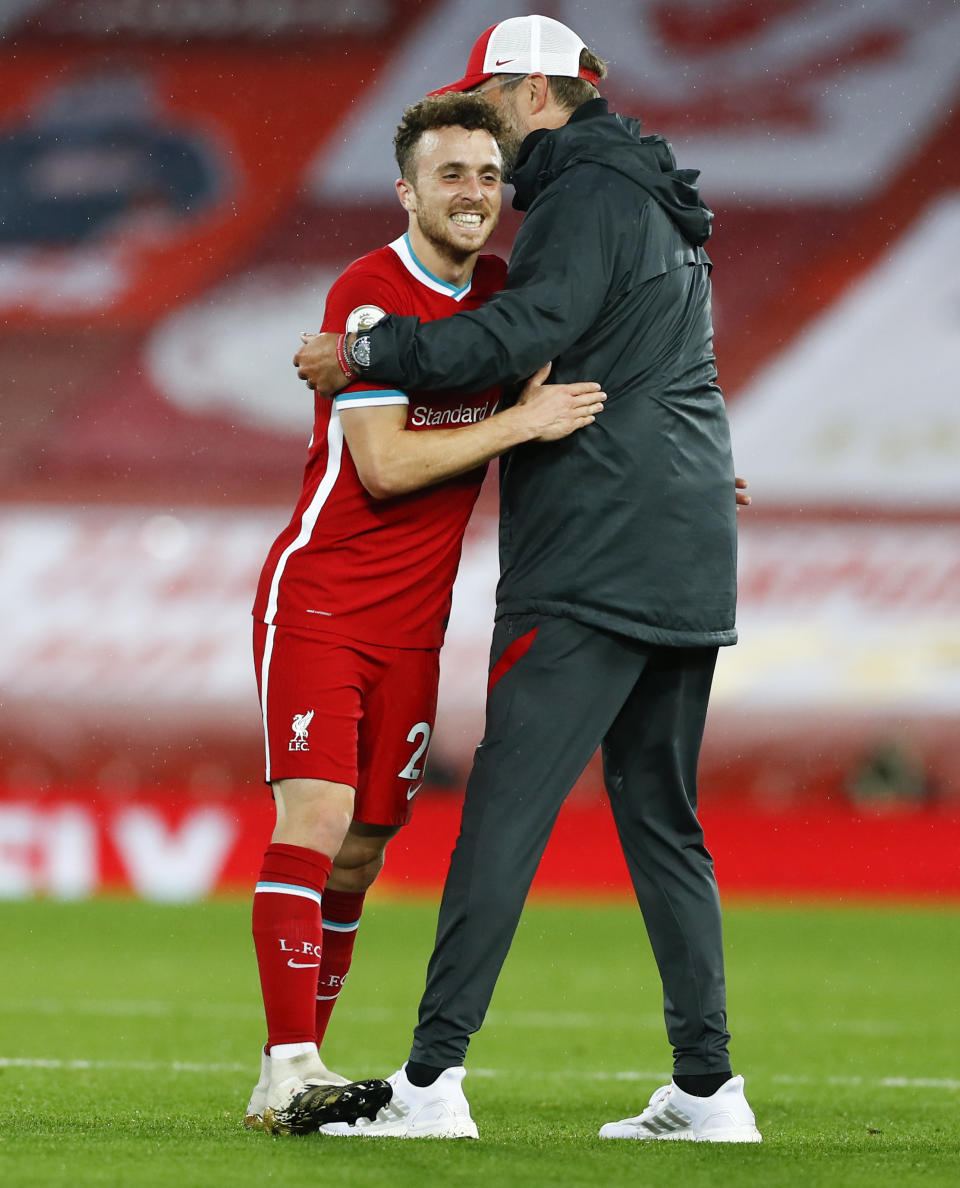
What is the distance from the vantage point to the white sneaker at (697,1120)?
3355 mm

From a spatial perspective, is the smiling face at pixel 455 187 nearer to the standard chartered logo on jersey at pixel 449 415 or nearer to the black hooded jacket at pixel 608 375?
the black hooded jacket at pixel 608 375

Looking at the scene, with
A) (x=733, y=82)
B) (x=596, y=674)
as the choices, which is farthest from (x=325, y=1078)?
(x=733, y=82)

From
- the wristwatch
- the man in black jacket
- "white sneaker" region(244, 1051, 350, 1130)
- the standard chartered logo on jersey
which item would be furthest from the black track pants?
the wristwatch

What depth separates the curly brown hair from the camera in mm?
3441

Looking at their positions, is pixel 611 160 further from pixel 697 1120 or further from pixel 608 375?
pixel 697 1120

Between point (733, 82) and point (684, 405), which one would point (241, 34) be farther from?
point (684, 405)

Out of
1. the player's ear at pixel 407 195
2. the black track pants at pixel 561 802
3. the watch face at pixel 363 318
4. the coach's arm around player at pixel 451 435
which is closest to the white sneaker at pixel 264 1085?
the black track pants at pixel 561 802

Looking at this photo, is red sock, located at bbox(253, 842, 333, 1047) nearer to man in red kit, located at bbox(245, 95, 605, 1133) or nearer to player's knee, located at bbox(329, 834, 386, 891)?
man in red kit, located at bbox(245, 95, 605, 1133)

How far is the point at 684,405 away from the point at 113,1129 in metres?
1.72

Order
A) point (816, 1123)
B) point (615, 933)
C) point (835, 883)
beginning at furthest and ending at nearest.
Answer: point (835, 883) < point (615, 933) < point (816, 1123)

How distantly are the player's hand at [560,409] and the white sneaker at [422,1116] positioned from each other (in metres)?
1.17

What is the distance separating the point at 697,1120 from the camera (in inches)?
133

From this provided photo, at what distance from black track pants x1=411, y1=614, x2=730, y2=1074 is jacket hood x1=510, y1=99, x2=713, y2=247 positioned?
835 millimetres

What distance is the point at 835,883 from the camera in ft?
38.0
